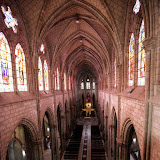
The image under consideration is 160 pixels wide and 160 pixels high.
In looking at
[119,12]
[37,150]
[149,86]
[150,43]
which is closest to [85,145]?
[37,150]

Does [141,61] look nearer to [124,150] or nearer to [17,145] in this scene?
[124,150]

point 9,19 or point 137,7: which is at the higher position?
point 137,7

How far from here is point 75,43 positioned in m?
16.3

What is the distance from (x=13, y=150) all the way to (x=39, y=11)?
44.7 feet

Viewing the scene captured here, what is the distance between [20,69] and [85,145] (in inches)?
601

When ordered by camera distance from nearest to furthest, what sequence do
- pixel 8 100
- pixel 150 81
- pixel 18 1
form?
pixel 150 81 < pixel 8 100 < pixel 18 1

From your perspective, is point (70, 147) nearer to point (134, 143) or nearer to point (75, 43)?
point (134, 143)

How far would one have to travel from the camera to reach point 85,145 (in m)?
16.8

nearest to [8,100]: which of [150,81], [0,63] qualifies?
[0,63]

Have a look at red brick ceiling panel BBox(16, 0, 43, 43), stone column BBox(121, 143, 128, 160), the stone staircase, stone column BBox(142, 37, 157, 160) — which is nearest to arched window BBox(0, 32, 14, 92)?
red brick ceiling panel BBox(16, 0, 43, 43)

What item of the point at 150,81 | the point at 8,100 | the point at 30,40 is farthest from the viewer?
the point at 30,40

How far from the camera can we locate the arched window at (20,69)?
7.63 meters

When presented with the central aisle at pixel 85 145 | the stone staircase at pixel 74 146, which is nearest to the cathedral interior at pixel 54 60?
the stone staircase at pixel 74 146

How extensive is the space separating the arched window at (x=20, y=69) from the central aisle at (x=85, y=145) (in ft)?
39.6
